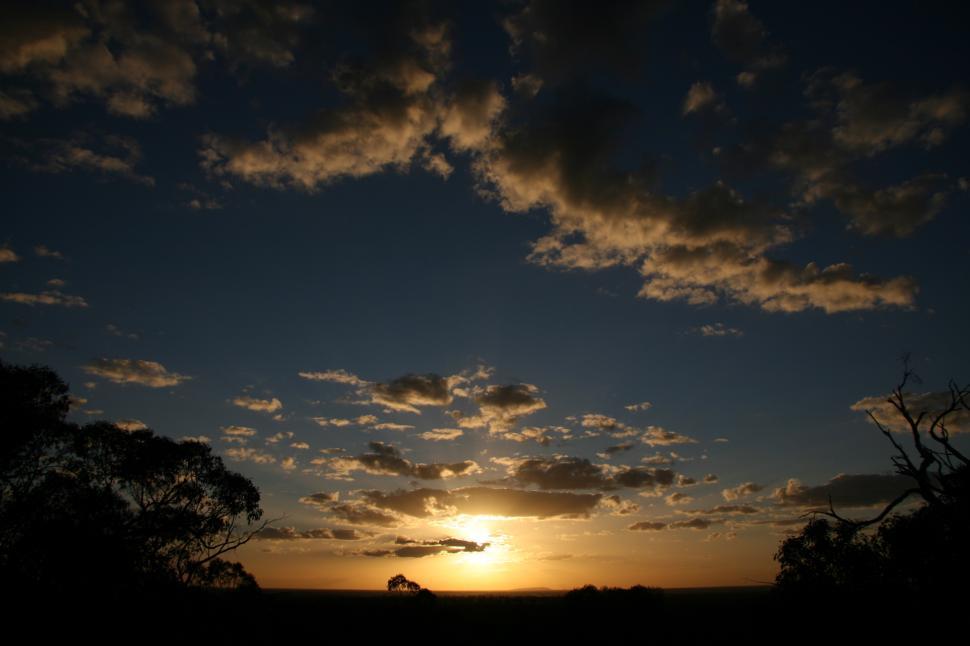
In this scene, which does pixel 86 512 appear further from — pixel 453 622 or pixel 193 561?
pixel 453 622

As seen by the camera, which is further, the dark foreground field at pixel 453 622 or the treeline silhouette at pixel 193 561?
the dark foreground field at pixel 453 622

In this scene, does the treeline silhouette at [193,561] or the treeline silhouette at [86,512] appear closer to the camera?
the treeline silhouette at [193,561]

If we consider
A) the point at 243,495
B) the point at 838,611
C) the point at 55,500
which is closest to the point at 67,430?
the point at 55,500

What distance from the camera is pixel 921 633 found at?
16516 millimetres

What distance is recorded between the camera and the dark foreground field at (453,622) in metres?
26.6

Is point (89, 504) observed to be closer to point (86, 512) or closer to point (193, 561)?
point (86, 512)

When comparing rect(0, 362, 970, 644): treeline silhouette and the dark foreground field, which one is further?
the dark foreground field

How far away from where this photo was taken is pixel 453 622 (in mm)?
61594

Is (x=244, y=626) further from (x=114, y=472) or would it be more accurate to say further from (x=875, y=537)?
(x=875, y=537)

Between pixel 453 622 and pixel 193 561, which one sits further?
pixel 453 622

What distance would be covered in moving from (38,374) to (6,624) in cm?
1354

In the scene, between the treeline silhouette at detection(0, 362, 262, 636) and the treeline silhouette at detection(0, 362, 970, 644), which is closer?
the treeline silhouette at detection(0, 362, 970, 644)

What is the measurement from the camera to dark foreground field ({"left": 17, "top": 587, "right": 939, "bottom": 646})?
26.6 metres

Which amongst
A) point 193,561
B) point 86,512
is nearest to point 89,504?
point 86,512
